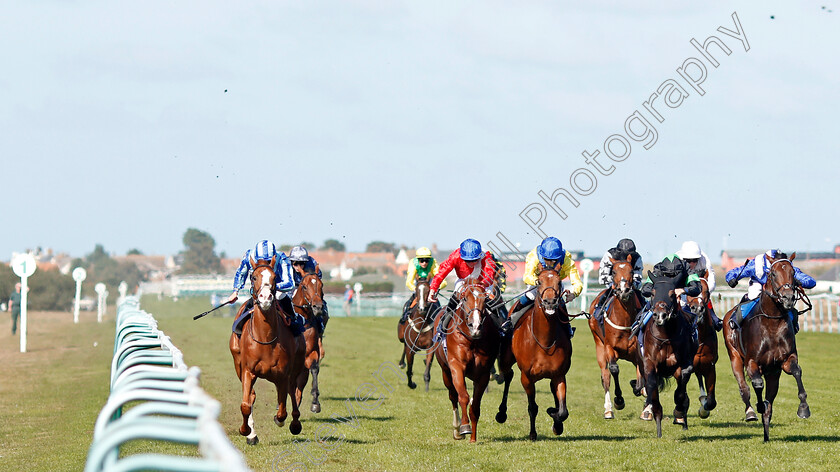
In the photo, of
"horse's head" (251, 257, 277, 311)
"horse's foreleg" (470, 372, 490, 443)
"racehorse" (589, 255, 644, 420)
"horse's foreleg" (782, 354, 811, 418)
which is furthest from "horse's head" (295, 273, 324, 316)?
"horse's foreleg" (782, 354, 811, 418)

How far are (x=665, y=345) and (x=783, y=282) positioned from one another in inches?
55.1

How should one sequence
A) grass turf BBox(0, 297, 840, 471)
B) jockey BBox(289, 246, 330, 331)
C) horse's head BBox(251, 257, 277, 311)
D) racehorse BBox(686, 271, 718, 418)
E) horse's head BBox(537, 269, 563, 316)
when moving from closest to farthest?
grass turf BBox(0, 297, 840, 471) → horse's head BBox(251, 257, 277, 311) → horse's head BBox(537, 269, 563, 316) → racehorse BBox(686, 271, 718, 418) → jockey BBox(289, 246, 330, 331)

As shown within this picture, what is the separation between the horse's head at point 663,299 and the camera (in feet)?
34.8

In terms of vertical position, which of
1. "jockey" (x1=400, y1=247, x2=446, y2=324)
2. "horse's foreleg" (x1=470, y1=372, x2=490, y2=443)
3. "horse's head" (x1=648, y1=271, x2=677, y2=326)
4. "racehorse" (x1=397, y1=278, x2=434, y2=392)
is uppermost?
"jockey" (x1=400, y1=247, x2=446, y2=324)

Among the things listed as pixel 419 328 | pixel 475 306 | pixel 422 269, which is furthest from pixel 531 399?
pixel 419 328

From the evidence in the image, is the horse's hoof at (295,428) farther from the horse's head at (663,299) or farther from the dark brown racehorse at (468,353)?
the horse's head at (663,299)

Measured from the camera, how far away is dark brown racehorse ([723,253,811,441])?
10.4 metres

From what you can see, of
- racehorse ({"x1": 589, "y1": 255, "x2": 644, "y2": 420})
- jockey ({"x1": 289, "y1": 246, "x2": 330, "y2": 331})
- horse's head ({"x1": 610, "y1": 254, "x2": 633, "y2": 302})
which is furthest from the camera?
jockey ({"x1": 289, "y1": 246, "x2": 330, "y2": 331})

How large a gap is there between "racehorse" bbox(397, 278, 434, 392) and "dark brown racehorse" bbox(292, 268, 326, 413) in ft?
5.29

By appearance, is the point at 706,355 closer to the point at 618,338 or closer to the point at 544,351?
the point at 618,338

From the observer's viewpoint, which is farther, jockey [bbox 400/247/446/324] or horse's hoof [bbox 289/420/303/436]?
jockey [bbox 400/247/446/324]

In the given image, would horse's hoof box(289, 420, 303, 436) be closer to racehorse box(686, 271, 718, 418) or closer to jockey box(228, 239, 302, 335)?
jockey box(228, 239, 302, 335)

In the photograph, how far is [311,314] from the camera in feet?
40.1

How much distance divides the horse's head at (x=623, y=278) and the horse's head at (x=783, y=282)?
1.47 m
